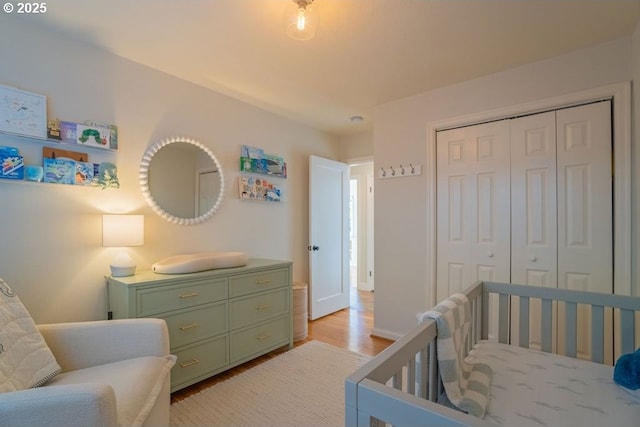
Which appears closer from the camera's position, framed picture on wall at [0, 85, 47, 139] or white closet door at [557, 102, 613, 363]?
framed picture on wall at [0, 85, 47, 139]

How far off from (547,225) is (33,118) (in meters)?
3.41

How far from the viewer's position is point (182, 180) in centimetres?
246

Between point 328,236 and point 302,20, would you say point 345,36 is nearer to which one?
point 302,20

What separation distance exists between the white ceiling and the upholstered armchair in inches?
66.5

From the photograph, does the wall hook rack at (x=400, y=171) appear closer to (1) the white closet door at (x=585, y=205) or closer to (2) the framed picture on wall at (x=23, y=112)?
(1) the white closet door at (x=585, y=205)

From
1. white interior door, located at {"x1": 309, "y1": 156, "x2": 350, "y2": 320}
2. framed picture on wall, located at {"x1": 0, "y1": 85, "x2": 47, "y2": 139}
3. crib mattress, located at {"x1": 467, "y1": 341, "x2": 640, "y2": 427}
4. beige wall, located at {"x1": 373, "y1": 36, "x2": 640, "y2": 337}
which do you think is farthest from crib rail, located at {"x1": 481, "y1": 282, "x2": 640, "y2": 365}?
framed picture on wall, located at {"x1": 0, "y1": 85, "x2": 47, "y2": 139}

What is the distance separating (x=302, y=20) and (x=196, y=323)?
1.95 m

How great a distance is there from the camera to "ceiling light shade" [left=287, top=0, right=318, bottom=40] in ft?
4.79

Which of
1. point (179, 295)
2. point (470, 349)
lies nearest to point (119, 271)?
point (179, 295)

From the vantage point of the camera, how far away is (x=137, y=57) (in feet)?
6.91

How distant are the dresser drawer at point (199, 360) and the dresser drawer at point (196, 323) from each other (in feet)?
0.18

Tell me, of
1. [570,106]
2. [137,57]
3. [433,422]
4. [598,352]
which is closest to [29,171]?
[137,57]

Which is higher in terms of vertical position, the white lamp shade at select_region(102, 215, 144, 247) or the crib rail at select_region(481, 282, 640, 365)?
the white lamp shade at select_region(102, 215, 144, 247)

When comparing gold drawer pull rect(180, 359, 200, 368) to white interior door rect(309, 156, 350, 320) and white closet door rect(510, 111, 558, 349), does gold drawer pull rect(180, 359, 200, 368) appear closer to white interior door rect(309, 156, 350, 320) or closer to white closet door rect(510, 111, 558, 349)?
white interior door rect(309, 156, 350, 320)
